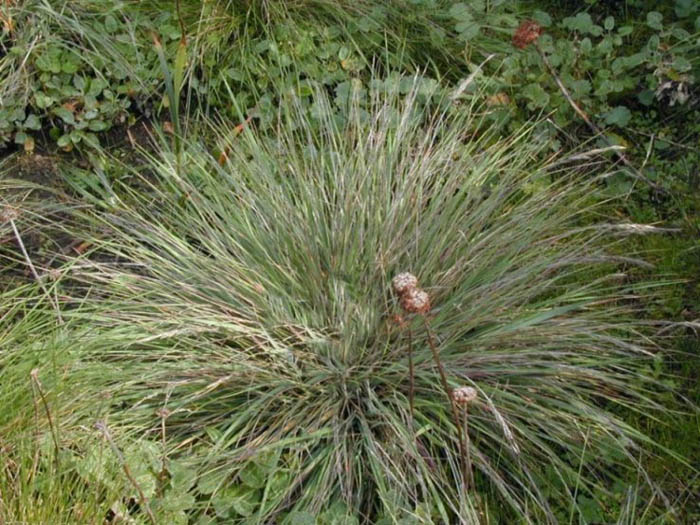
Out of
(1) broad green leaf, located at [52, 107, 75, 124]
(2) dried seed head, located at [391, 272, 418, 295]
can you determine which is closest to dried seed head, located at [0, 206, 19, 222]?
(1) broad green leaf, located at [52, 107, 75, 124]

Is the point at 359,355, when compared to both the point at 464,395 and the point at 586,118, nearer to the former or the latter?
the point at 464,395

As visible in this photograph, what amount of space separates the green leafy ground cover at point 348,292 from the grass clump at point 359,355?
→ 0.01 metres

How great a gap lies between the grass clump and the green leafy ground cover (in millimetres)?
11

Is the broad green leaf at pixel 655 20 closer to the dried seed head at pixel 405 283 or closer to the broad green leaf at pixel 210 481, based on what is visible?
the dried seed head at pixel 405 283

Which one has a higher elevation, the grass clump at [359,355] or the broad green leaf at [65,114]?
the grass clump at [359,355]

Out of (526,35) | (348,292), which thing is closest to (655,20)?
(526,35)

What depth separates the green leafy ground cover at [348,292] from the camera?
2.26 metres

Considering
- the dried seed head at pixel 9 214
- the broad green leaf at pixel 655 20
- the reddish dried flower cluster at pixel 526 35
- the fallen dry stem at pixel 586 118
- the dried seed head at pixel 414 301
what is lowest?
the dried seed head at pixel 9 214

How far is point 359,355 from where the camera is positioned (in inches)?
97.9

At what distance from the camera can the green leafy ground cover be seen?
2.26 m

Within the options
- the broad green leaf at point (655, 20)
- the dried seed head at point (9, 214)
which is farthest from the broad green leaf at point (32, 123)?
the broad green leaf at point (655, 20)

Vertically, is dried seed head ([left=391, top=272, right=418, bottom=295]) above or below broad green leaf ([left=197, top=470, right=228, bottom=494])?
above

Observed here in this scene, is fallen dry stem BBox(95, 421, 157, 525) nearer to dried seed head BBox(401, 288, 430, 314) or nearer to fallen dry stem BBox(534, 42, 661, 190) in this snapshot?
dried seed head BBox(401, 288, 430, 314)

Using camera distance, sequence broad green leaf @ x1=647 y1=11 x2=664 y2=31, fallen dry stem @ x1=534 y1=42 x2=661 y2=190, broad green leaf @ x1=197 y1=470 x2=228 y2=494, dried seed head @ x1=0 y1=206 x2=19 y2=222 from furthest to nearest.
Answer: broad green leaf @ x1=647 y1=11 x2=664 y2=31 < fallen dry stem @ x1=534 y1=42 x2=661 y2=190 < dried seed head @ x1=0 y1=206 x2=19 y2=222 < broad green leaf @ x1=197 y1=470 x2=228 y2=494
